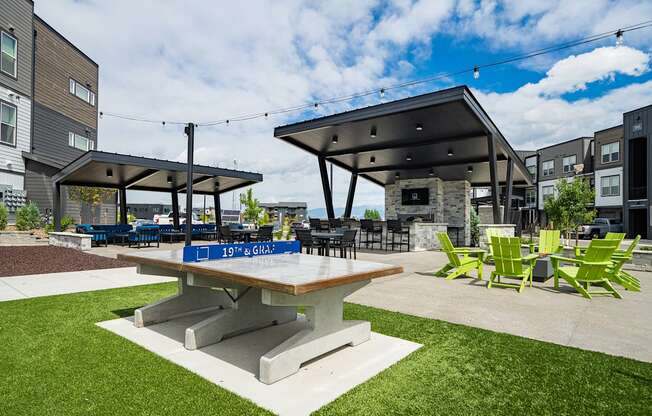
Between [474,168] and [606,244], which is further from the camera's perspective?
[474,168]

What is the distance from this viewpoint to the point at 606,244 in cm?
604

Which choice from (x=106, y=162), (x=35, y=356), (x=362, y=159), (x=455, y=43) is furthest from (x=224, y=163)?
(x=35, y=356)

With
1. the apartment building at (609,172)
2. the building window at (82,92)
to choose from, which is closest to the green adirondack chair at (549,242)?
the building window at (82,92)

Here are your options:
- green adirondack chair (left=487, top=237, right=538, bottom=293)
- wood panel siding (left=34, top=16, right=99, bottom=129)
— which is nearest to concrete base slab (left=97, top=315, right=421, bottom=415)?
green adirondack chair (left=487, top=237, right=538, bottom=293)

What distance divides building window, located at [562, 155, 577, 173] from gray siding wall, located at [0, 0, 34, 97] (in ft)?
137

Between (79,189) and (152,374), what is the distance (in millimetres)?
24343

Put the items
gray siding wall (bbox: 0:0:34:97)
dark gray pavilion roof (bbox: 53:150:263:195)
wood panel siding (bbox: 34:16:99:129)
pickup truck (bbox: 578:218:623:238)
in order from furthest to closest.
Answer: pickup truck (bbox: 578:218:623:238) < wood panel siding (bbox: 34:16:99:129) < gray siding wall (bbox: 0:0:34:97) < dark gray pavilion roof (bbox: 53:150:263:195)

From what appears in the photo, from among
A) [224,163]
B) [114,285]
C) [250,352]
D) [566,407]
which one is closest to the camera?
[566,407]

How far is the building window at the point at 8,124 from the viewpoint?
14.9m

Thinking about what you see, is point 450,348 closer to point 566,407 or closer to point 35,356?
point 566,407

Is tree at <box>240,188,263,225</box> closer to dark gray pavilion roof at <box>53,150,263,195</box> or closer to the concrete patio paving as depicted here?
dark gray pavilion roof at <box>53,150,263,195</box>

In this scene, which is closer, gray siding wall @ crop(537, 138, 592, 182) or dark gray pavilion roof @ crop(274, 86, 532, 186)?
dark gray pavilion roof @ crop(274, 86, 532, 186)

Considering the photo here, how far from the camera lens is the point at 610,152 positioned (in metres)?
30.4

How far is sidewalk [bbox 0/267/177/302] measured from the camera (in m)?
5.73
